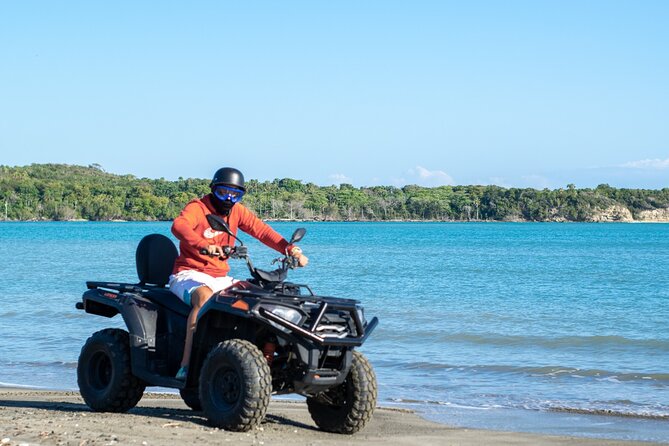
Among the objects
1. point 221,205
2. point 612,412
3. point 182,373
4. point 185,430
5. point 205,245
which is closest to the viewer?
point 185,430

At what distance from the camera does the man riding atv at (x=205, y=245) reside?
802 centimetres

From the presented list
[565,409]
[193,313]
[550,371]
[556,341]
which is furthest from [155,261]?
[556,341]

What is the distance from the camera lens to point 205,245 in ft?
25.9

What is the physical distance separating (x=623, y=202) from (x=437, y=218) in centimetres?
3376

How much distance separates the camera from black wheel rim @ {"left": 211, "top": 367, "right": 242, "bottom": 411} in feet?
25.3

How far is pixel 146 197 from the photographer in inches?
6678

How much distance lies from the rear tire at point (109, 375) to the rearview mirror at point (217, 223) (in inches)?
59.4

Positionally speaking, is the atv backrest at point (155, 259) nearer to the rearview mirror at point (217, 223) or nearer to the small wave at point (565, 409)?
the rearview mirror at point (217, 223)

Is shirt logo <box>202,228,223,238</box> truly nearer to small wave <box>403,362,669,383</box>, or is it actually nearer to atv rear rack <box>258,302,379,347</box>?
atv rear rack <box>258,302,379,347</box>

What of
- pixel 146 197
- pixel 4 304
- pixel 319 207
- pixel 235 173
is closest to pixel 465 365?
pixel 235 173

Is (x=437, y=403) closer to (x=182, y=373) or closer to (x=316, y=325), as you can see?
(x=182, y=373)

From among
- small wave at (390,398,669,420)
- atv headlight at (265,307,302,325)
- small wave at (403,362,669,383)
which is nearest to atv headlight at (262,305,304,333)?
atv headlight at (265,307,302,325)

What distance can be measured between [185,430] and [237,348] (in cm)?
68

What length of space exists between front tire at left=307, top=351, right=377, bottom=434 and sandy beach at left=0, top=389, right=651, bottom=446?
10 centimetres
